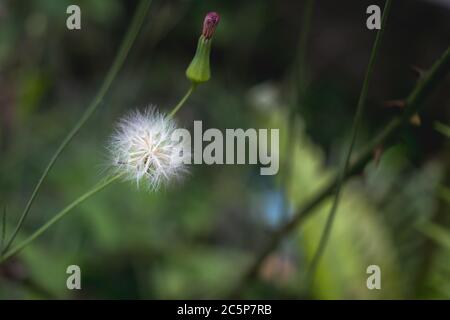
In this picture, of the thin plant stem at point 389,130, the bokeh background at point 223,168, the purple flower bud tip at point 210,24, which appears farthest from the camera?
the bokeh background at point 223,168

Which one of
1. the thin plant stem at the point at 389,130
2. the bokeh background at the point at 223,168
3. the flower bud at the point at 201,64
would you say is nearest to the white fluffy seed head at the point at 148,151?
the flower bud at the point at 201,64

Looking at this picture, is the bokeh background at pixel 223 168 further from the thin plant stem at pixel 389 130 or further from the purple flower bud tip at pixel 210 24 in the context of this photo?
the purple flower bud tip at pixel 210 24

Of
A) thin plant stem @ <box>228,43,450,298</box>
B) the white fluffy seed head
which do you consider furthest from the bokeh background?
the white fluffy seed head

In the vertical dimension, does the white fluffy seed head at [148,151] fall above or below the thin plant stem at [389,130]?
below

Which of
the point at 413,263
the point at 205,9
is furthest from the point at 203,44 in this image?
the point at 413,263

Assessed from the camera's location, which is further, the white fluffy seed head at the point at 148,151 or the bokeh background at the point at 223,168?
the bokeh background at the point at 223,168

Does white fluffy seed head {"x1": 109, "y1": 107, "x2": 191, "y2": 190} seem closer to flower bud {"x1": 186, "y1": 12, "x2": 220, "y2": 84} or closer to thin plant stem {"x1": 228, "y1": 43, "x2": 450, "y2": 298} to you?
flower bud {"x1": 186, "y1": 12, "x2": 220, "y2": 84}

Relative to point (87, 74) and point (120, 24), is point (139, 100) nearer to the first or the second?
point (120, 24)

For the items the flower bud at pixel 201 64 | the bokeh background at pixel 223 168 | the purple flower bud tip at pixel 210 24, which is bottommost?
the flower bud at pixel 201 64
